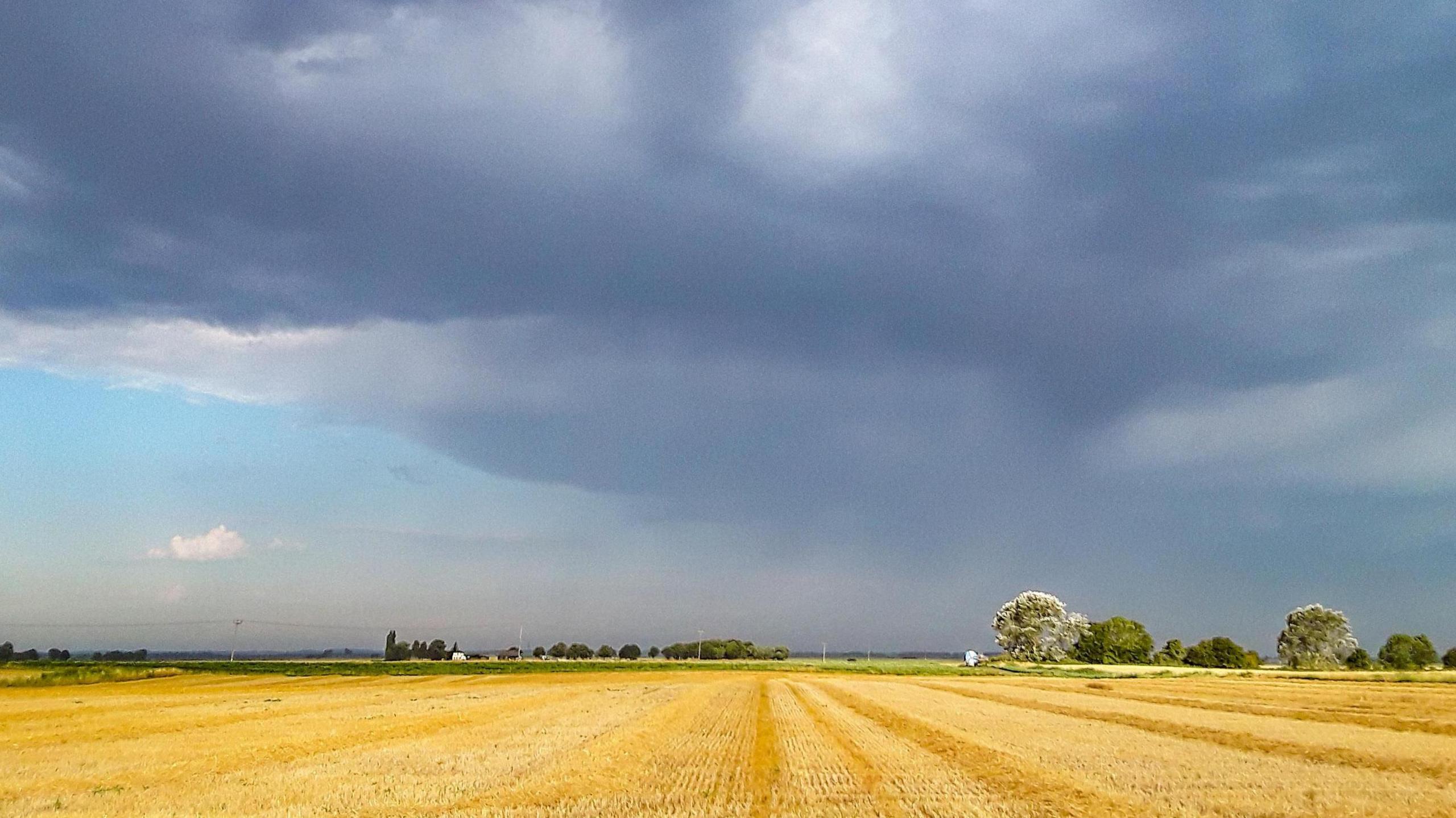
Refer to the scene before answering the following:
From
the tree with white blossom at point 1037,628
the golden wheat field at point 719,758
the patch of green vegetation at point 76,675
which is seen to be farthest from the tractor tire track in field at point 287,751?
the tree with white blossom at point 1037,628

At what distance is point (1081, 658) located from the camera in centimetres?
18988

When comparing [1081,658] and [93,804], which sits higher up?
[93,804]

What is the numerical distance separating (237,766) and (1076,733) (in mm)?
31226

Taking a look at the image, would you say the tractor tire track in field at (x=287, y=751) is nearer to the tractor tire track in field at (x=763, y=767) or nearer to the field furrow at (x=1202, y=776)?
the tractor tire track in field at (x=763, y=767)

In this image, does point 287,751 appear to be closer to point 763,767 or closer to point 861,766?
point 763,767

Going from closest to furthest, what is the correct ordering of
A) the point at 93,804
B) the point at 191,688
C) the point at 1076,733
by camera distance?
the point at 93,804 → the point at 1076,733 → the point at 191,688

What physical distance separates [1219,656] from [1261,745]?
593 feet

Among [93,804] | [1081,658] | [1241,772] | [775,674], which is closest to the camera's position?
[93,804]

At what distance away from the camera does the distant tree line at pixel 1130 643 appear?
535 feet

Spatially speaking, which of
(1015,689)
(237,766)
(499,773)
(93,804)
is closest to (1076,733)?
(499,773)

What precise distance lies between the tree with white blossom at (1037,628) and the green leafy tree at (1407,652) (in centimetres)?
5877

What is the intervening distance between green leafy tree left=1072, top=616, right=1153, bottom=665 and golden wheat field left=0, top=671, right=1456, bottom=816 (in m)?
144

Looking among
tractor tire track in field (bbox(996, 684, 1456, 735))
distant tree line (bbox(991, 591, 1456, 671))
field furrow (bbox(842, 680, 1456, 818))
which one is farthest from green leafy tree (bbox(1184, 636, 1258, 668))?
field furrow (bbox(842, 680, 1456, 818))

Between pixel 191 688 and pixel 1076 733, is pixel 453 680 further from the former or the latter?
pixel 1076 733
